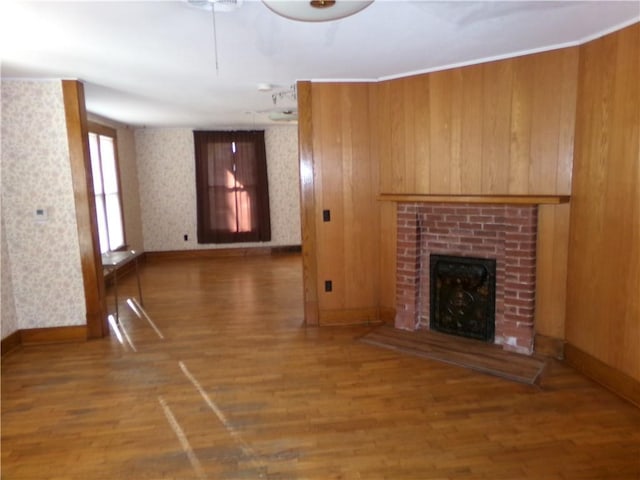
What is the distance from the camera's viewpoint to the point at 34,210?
378 centimetres

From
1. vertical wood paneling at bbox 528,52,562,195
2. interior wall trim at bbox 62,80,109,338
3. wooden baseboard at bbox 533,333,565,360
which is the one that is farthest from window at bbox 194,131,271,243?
wooden baseboard at bbox 533,333,565,360

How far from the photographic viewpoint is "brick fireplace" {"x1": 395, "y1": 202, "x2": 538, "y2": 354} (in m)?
3.37

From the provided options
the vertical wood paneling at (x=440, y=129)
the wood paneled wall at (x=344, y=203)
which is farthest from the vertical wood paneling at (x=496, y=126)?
the wood paneled wall at (x=344, y=203)

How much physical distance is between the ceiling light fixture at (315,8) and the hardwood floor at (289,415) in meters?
2.08

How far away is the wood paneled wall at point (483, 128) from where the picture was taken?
317 centimetres

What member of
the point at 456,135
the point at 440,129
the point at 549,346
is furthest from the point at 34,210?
the point at 549,346

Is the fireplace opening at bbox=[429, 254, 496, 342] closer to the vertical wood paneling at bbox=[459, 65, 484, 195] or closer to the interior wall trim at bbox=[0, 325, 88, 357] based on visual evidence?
the vertical wood paneling at bbox=[459, 65, 484, 195]

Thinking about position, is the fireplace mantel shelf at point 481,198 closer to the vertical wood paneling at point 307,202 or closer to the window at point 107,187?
the vertical wood paneling at point 307,202

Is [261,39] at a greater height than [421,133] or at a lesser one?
greater

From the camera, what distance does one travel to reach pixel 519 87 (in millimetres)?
3295

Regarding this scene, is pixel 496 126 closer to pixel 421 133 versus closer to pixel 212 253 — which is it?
pixel 421 133

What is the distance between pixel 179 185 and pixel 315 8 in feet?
21.6

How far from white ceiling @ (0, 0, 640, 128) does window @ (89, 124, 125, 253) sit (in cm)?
203

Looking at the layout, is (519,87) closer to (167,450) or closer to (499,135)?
(499,135)
